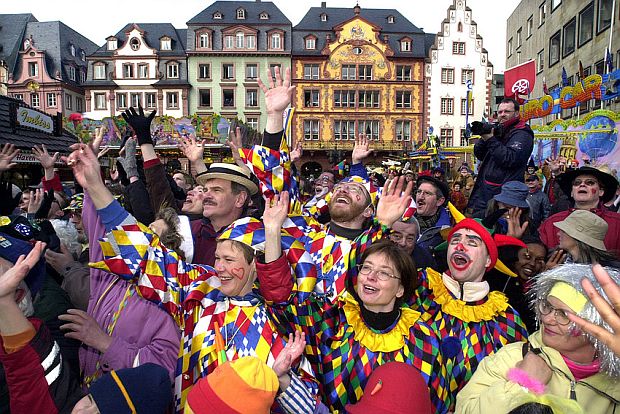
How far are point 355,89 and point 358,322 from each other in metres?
37.9

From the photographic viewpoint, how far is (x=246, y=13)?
39.3 metres

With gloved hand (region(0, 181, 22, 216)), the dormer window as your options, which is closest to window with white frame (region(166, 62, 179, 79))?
the dormer window

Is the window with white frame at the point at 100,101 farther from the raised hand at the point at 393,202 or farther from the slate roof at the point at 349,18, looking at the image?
the raised hand at the point at 393,202

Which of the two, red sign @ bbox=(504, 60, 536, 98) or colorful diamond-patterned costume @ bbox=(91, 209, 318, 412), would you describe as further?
red sign @ bbox=(504, 60, 536, 98)

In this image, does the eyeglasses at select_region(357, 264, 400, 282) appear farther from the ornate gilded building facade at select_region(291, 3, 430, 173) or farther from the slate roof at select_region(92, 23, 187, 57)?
the slate roof at select_region(92, 23, 187, 57)

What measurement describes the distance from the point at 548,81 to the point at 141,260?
2631 centimetres

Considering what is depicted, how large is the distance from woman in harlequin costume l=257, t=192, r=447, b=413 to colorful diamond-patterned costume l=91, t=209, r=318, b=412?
0.16 m

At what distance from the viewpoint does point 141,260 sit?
7.34 feet

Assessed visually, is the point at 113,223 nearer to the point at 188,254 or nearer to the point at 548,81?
the point at 188,254

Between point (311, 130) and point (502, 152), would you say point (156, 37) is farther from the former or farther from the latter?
point (502, 152)

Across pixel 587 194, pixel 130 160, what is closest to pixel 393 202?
pixel 587 194

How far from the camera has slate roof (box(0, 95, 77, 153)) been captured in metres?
7.34

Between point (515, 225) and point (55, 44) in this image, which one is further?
point (55, 44)

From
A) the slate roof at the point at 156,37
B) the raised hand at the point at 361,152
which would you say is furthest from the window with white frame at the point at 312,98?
the raised hand at the point at 361,152
